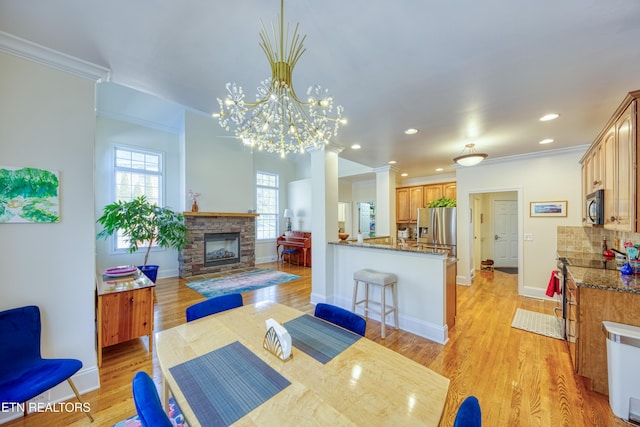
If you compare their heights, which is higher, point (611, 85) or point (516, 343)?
point (611, 85)

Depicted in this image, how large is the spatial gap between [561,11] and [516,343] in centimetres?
304

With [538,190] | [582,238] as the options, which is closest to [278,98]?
[538,190]

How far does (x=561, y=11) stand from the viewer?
1311 mm

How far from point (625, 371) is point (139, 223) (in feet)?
18.9

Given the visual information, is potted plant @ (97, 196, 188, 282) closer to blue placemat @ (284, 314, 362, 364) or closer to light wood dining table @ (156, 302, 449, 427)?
light wood dining table @ (156, 302, 449, 427)

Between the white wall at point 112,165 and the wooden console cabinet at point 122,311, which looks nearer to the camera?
the wooden console cabinet at point 122,311

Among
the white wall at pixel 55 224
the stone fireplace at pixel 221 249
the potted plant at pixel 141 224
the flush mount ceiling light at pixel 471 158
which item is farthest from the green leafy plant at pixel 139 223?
the flush mount ceiling light at pixel 471 158

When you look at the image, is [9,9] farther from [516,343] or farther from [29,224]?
[516,343]

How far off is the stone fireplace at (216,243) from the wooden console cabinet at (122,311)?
2.99 m

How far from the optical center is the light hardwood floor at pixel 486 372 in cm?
→ 172

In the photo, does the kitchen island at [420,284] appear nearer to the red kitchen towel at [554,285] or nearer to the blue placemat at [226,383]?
the red kitchen towel at [554,285]

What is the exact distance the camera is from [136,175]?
16.9 feet

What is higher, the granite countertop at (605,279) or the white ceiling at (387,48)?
the white ceiling at (387,48)

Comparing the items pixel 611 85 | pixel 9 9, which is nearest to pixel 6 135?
pixel 9 9
